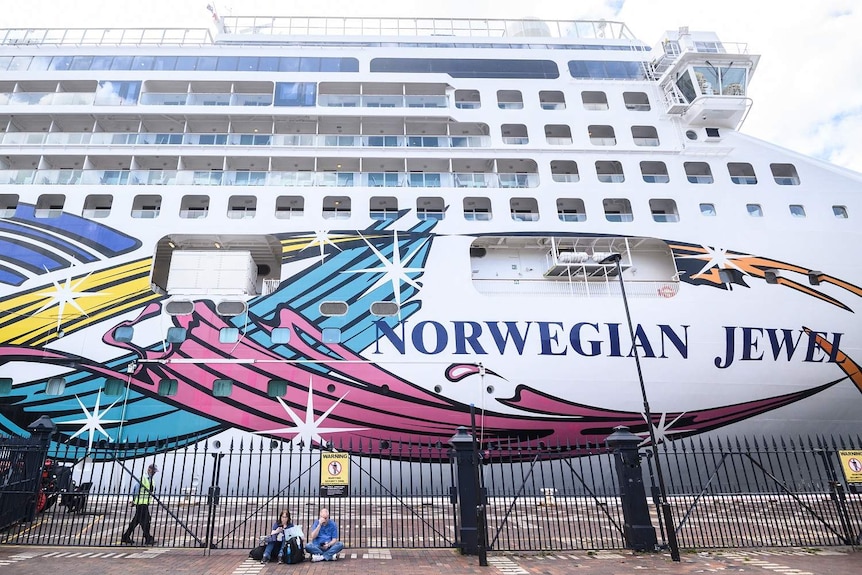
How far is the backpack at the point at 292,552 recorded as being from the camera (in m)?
7.27

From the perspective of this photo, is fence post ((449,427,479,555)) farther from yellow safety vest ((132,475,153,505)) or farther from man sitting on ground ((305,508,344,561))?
yellow safety vest ((132,475,153,505))

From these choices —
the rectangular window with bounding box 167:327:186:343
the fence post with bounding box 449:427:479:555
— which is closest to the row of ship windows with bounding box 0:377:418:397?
the rectangular window with bounding box 167:327:186:343

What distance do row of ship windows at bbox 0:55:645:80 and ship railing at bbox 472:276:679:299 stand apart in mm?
9430

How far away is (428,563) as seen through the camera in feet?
23.5

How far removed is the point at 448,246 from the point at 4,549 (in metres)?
11.9

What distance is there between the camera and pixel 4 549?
7695mm

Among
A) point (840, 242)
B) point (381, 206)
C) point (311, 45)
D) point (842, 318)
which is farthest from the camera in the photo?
point (311, 45)

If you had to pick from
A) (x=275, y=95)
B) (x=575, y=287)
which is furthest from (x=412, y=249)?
(x=275, y=95)

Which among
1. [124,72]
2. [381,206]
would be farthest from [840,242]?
[124,72]

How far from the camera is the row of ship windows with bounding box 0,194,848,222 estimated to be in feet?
52.0

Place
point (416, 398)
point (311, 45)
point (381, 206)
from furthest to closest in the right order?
point (311, 45)
point (381, 206)
point (416, 398)

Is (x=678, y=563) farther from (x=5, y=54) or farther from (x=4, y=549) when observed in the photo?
(x=5, y=54)

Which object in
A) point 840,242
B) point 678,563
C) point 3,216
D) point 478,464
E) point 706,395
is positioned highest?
point 3,216

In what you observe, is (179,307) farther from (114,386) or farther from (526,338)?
(526,338)
